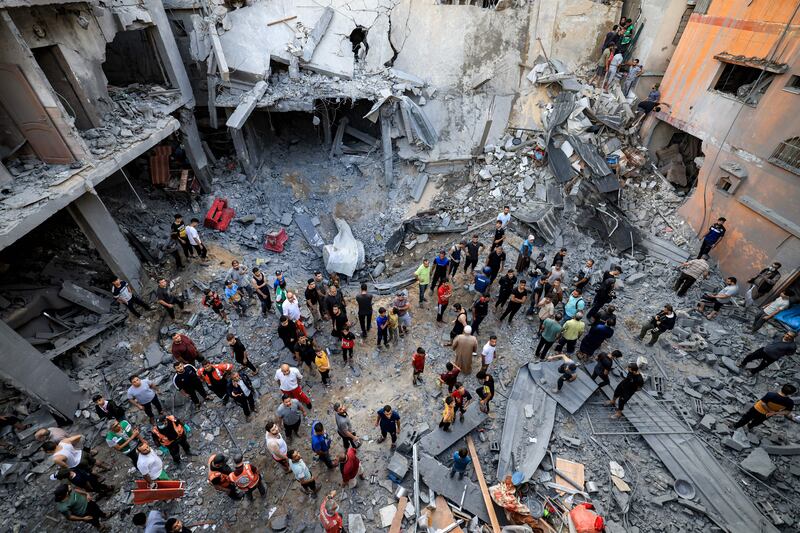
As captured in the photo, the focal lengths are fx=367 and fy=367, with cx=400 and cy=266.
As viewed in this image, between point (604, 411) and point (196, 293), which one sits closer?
point (604, 411)

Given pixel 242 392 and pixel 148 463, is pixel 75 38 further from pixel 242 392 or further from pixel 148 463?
pixel 148 463

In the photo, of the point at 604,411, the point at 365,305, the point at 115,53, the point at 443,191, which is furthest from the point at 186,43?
the point at 604,411

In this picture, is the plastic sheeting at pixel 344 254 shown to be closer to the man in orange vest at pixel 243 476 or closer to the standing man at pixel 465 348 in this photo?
the standing man at pixel 465 348

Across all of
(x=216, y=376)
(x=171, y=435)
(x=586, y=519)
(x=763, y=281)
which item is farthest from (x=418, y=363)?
(x=763, y=281)

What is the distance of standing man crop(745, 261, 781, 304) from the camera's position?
336 inches

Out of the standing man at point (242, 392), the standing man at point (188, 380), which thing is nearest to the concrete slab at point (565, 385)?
the standing man at point (242, 392)

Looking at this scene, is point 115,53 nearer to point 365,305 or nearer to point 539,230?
point 365,305

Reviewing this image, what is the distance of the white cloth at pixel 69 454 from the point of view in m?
5.55

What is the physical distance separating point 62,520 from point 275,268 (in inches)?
264

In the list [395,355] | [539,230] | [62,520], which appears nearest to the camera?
[62,520]

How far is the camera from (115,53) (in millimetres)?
11750

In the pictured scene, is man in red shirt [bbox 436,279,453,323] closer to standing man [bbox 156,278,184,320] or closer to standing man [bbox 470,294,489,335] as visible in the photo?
standing man [bbox 470,294,489,335]

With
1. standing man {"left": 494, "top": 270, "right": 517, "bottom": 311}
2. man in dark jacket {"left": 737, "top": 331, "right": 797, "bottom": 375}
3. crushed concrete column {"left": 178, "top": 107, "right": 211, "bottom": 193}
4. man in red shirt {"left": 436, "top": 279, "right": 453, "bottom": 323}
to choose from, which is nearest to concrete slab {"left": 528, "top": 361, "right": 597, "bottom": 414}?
standing man {"left": 494, "top": 270, "right": 517, "bottom": 311}

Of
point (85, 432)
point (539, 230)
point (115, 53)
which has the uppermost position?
point (115, 53)
